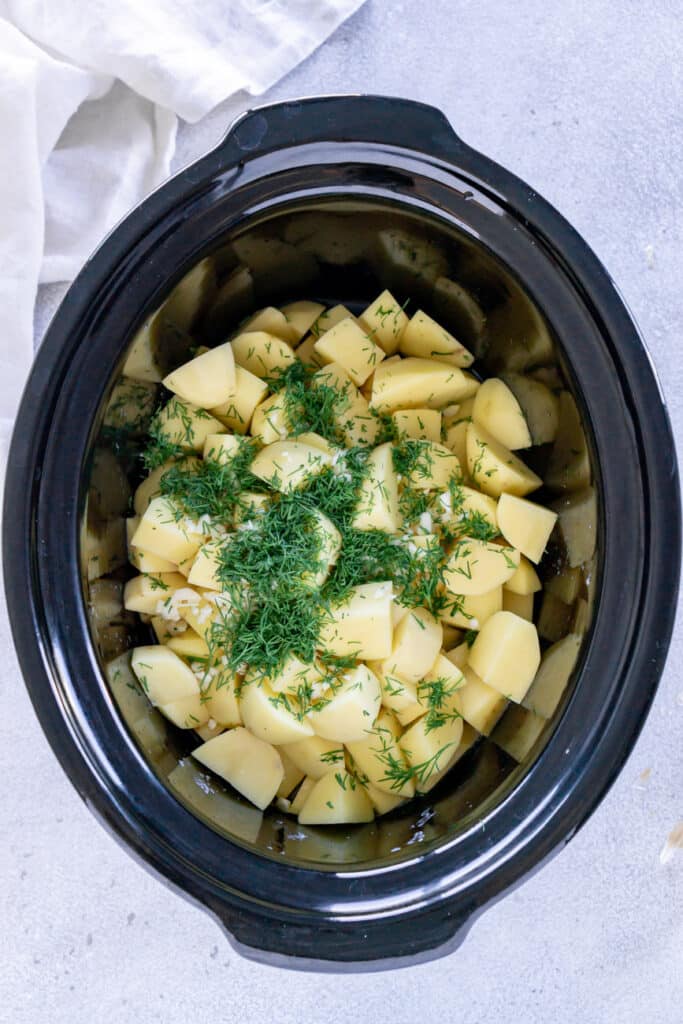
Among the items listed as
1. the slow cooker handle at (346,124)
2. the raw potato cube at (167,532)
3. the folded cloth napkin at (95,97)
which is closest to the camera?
the slow cooker handle at (346,124)

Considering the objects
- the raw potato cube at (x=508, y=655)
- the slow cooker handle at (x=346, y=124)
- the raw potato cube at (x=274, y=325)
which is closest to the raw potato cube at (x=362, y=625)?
the raw potato cube at (x=508, y=655)

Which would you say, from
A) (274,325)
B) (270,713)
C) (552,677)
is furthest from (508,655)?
(274,325)

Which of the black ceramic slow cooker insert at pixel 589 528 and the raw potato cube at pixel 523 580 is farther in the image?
the raw potato cube at pixel 523 580

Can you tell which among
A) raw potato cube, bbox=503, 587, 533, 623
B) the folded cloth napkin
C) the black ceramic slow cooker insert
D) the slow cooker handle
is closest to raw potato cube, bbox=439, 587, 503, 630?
raw potato cube, bbox=503, 587, 533, 623

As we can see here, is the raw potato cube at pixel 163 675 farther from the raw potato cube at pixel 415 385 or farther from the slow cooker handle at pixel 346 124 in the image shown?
the slow cooker handle at pixel 346 124

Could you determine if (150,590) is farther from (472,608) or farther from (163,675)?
(472,608)

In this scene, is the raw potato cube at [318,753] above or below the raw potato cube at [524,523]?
below

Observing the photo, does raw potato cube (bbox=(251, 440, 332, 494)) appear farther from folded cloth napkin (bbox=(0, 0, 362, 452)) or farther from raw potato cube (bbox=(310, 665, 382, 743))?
folded cloth napkin (bbox=(0, 0, 362, 452))
